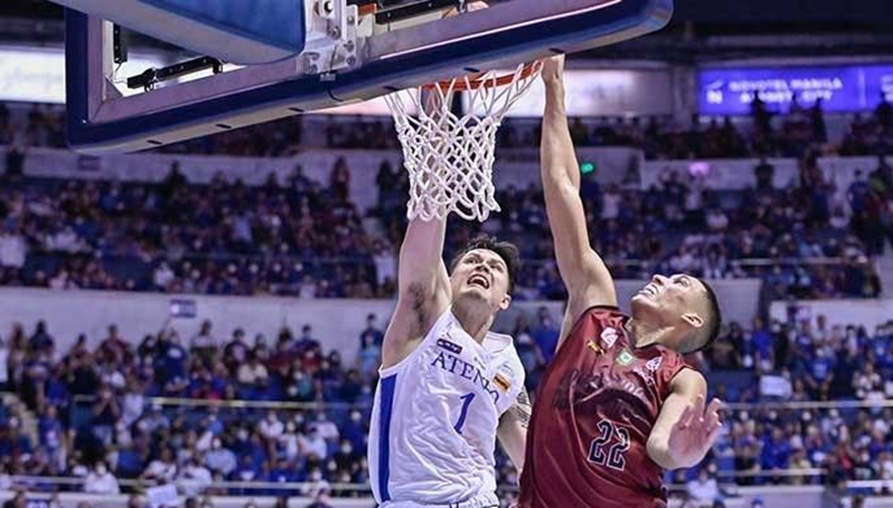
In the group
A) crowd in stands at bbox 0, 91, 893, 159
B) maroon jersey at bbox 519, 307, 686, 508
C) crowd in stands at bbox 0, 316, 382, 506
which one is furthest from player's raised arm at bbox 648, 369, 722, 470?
crowd in stands at bbox 0, 91, 893, 159

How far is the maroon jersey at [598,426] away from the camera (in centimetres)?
418

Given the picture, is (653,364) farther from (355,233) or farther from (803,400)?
(355,233)

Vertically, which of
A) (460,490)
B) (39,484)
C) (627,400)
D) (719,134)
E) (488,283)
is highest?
(719,134)

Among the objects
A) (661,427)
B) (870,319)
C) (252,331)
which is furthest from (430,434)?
(870,319)

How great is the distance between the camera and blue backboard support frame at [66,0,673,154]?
12.1 feet

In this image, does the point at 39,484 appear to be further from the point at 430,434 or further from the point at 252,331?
the point at 430,434

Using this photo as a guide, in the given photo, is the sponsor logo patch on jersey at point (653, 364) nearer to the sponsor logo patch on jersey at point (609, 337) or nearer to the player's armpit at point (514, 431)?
the sponsor logo patch on jersey at point (609, 337)

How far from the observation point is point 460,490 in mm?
4773

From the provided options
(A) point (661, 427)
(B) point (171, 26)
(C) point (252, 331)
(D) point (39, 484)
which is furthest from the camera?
(C) point (252, 331)

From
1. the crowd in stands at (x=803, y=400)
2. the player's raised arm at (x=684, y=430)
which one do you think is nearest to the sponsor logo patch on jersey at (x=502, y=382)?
the player's raised arm at (x=684, y=430)

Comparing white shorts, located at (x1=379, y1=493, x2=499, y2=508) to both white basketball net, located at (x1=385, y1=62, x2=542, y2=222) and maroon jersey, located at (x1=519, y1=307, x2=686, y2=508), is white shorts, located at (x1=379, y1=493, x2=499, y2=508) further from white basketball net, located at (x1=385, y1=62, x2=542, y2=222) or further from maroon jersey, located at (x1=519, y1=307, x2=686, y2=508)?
white basketball net, located at (x1=385, y1=62, x2=542, y2=222)

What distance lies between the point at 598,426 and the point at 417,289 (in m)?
0.89

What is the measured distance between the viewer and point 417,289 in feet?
15.6

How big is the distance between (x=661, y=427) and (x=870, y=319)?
55.3 feet
